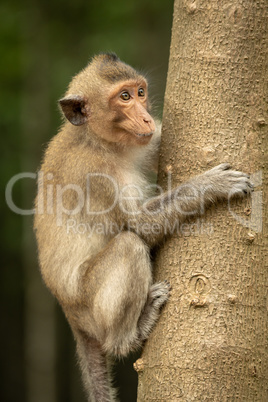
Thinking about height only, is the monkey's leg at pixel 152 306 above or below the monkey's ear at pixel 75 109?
below

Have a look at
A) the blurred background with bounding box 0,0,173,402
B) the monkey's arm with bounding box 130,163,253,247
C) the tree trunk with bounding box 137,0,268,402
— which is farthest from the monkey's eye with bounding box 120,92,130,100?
the blurred background with bounding box 0,0,173,402

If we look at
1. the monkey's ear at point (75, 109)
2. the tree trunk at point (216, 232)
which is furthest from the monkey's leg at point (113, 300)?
the monkey's ear at point (75, 109)

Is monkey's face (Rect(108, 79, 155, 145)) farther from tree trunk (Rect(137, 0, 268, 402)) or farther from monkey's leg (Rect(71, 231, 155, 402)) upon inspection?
monkey's leg (Rect(71, 231, 155, 402))

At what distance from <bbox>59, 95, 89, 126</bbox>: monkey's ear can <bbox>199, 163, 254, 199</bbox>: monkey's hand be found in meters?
1.78

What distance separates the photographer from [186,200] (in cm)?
507

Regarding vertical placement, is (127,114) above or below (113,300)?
above

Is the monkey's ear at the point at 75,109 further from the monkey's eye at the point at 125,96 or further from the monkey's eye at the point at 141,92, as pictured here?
the monkey's eye at the point at 141,92

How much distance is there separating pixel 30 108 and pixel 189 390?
9973 millimetres

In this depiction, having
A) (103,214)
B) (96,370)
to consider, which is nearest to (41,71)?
(103,214)

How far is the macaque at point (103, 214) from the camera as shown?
5.24 meters

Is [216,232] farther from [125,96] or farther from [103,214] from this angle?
[125,96]

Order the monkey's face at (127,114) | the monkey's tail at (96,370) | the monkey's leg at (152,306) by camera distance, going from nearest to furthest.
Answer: the monkey's leg at (152,306) < the monkey's face at (127,114) < the monkey's tail at (96,370)

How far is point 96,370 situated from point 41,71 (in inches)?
351

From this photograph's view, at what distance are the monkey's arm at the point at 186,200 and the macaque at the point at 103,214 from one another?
0.04 ft
